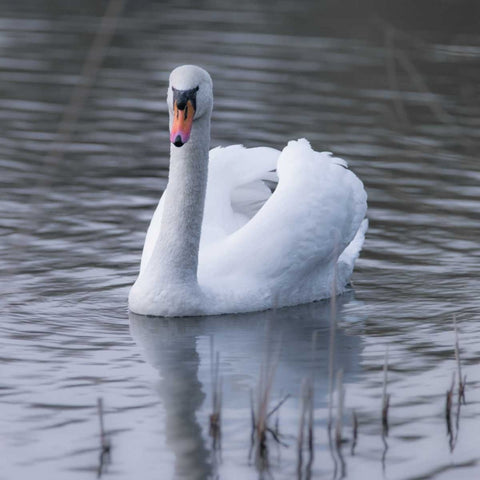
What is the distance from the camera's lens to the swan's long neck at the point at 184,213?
9391 millimetres

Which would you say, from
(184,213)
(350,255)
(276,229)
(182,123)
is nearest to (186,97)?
(182,123)

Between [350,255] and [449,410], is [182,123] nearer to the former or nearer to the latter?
[350,255]

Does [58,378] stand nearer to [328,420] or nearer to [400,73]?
[328,420]

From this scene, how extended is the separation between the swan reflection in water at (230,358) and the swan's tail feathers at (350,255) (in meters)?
0.17

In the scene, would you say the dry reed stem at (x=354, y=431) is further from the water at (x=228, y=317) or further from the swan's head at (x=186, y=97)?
the swan's head at (x=186, y=97)

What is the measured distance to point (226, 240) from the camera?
984 centimetres

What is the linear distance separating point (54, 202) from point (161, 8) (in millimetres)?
14621

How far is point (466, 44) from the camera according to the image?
864 inches

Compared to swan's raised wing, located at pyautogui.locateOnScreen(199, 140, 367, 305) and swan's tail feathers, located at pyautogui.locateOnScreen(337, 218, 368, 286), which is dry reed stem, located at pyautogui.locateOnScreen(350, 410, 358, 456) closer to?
swan's raised wing, located at pyautogui.locateOnScreen(199, 140, 367, 305)

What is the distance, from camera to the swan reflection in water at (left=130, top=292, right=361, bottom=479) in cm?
715

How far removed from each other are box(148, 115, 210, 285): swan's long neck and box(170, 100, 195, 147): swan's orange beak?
33 centimetres

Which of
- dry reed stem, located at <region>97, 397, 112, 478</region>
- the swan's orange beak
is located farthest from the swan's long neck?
dry reed stem, located at <region>97, 397, 112, 478</region>

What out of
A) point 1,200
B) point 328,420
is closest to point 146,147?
point 1,200

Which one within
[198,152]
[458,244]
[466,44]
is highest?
[466,44]
